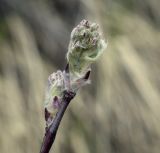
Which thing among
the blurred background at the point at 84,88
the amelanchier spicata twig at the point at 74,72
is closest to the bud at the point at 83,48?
the amelanchier spicata twig at the point at 74,72

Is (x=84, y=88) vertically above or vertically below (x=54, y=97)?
above

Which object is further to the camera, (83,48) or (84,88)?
(84,88)

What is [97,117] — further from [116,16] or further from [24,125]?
[116,16]

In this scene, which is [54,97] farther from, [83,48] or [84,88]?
[84,88]

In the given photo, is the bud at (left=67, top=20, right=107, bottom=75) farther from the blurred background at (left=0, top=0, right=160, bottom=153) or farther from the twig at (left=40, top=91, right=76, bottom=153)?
the blurred background at (left=0, top=0, right=160, bottom=153)

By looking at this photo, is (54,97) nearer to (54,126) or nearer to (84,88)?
(54,126)

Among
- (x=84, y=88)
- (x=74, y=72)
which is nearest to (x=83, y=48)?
(x=74, y=72)

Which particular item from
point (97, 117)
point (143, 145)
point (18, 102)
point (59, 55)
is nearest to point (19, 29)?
point (59, 55)
